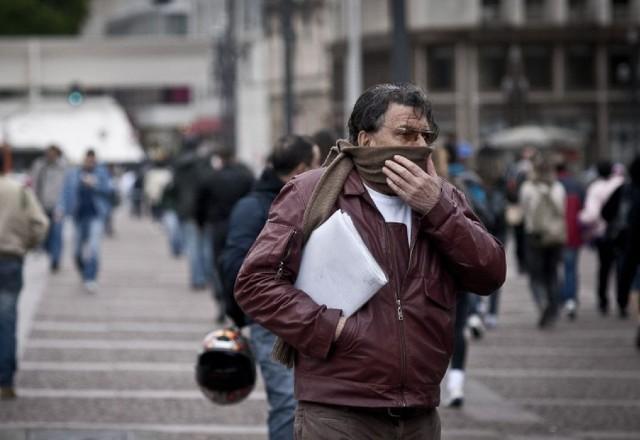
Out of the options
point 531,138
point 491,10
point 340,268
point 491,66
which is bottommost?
point 531,138

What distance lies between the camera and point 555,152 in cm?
1992

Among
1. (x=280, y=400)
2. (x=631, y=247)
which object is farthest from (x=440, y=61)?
(x=280, y=400)

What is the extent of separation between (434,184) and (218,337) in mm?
3384

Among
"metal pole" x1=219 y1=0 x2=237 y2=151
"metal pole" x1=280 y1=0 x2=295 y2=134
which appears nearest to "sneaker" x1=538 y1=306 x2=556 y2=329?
"metal pole" x1=280 y1=0 x2=295 y2=134

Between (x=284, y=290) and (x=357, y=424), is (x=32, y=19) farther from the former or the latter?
(x=357, y=424)

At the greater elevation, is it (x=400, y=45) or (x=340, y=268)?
(x=400, y=45)

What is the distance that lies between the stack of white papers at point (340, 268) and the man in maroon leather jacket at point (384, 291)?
1.8 inches

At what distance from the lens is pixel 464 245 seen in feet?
18.0

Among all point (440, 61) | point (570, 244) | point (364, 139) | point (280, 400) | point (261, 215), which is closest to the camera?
point (364, 139)

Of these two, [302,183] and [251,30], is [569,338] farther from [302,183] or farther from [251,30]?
Result: [251,30]

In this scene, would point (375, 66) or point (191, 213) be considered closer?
point (191, 213)

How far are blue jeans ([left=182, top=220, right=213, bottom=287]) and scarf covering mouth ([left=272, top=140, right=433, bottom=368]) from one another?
54.9 feet

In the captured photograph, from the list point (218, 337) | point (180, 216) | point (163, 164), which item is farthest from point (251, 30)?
point (218, 337)

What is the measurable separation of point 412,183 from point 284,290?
55 cm
